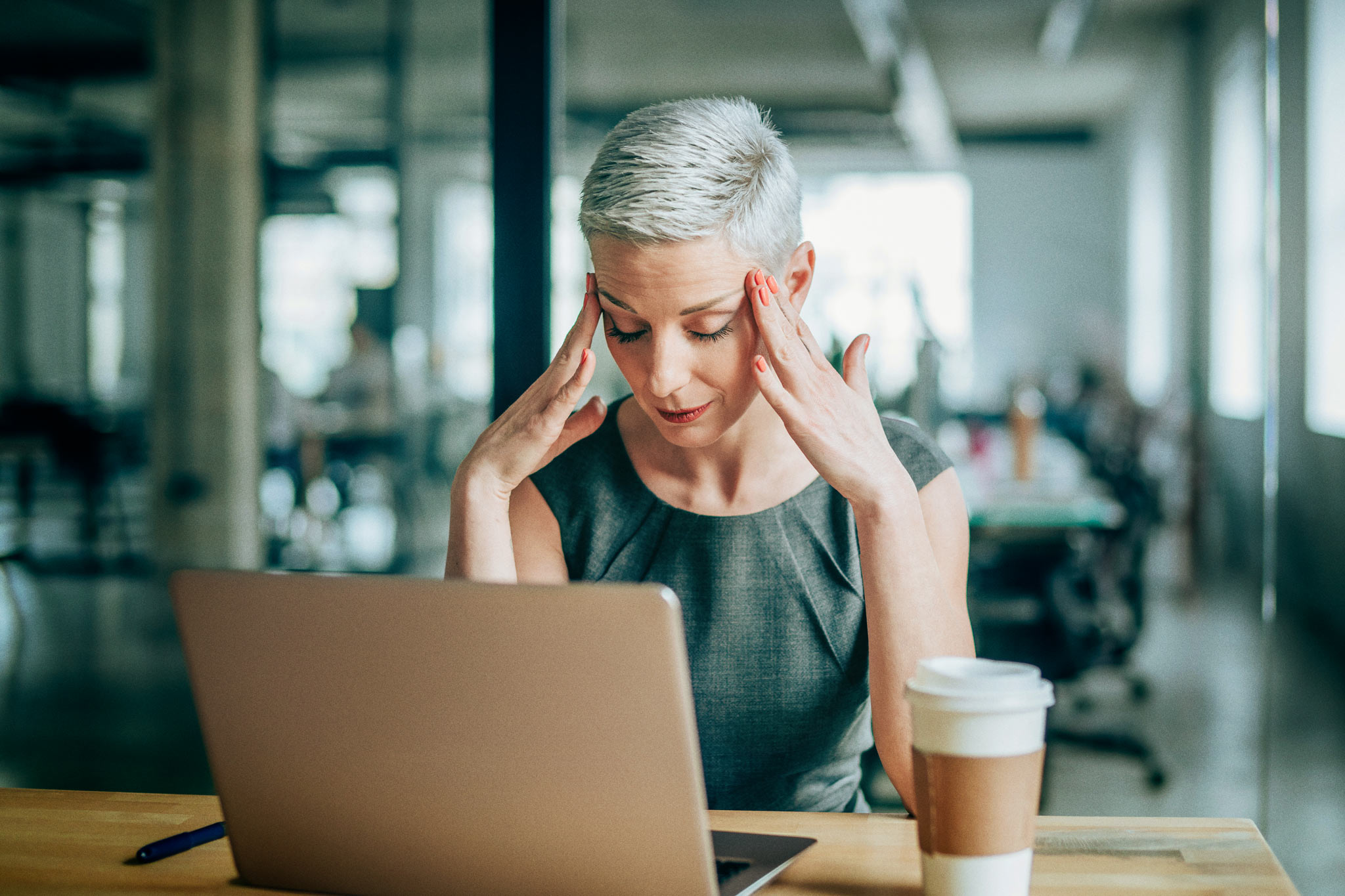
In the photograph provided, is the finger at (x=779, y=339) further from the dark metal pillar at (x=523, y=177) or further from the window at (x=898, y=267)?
the window at (x=898, y=267)

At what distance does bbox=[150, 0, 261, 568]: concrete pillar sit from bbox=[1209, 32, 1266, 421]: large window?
10.5 feet

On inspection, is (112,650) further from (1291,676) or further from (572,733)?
(1291,676)

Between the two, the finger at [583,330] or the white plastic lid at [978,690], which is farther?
the finger at [583,330]

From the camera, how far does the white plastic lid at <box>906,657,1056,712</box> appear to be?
0.68 metres

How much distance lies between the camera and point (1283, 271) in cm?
306

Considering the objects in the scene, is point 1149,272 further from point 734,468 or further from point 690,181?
point 690,181

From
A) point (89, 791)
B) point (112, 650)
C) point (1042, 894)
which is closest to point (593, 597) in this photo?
point (1042, 894)

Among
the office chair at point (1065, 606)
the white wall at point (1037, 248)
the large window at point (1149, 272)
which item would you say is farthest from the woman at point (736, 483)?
the white wall at point (1037, 248)

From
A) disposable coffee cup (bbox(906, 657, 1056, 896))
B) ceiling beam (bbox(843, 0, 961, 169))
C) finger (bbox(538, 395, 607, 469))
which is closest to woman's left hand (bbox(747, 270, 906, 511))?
finger (bbox(538, 395, 607, 469))

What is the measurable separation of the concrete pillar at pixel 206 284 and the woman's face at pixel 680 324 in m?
3.19

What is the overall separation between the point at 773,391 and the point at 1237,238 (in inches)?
151

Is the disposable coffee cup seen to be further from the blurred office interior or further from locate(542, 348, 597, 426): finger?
the blurred office interior

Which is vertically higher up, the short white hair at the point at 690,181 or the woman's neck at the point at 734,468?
the short white hair at the point at 690,181

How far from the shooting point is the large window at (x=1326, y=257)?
3.98 meters
